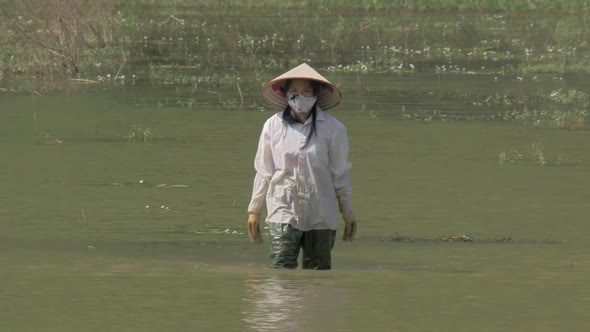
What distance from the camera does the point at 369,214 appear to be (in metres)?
11.8

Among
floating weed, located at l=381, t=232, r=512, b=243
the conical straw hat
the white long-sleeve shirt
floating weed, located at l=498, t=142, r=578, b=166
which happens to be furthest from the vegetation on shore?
the white long-sleeve shirt

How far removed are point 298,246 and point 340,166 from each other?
1.75ft

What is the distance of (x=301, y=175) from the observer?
319 inches

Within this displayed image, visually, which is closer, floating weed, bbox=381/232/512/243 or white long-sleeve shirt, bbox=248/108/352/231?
white long-sleeve shirt, bbox=248/108/352/231

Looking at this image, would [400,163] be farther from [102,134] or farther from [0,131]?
[0,131]

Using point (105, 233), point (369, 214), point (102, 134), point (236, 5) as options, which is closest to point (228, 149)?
point (102, 134)

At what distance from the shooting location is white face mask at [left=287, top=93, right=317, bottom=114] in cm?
817

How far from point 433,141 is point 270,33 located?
1987 cm

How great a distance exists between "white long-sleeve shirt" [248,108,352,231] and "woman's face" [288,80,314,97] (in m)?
0.16

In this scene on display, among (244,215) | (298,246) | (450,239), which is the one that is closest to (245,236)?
(244,215)

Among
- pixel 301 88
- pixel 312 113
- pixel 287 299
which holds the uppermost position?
pixel 301 88

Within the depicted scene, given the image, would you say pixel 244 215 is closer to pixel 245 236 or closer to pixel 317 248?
pixel 245 236

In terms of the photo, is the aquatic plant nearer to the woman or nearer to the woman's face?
the woman's face

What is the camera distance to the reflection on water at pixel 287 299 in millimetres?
6734
